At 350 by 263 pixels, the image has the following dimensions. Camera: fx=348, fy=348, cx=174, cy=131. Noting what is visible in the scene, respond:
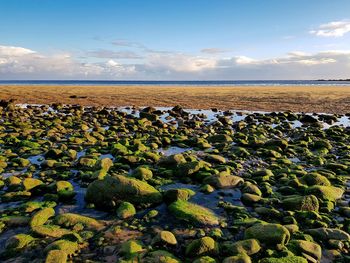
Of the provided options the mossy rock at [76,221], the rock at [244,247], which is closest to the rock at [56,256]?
the mossy rock at [76,221]

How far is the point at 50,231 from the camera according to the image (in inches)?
299

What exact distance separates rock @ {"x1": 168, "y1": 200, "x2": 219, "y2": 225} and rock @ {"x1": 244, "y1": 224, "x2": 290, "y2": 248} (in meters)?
1.09

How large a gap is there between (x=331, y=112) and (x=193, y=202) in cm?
2805

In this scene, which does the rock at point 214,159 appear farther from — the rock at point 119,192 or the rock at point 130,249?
the rock at point 130,249

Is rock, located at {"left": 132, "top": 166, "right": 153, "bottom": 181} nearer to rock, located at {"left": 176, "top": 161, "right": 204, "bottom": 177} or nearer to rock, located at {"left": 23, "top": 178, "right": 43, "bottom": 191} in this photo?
rock, located at {"left": 176, "top": 161, "right": 204, "bottom": 177}

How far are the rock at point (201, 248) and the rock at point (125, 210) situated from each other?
2190 mm

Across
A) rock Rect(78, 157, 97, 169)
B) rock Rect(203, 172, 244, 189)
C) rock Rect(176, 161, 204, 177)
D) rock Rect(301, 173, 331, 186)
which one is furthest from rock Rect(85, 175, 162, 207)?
rock Rect(301, 173, 331, 186)

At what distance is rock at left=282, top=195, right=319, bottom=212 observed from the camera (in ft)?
30.0

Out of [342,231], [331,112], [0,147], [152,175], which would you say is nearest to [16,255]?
[152,175]

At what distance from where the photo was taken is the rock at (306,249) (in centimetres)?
700

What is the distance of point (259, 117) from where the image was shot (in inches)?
1099

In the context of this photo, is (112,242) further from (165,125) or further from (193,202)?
(165,125)

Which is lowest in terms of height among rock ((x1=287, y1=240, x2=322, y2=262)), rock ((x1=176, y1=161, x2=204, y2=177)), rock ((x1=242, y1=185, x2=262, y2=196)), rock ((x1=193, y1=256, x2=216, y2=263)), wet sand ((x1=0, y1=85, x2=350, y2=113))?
rock ((x1=287, y1=240, x2=322, y2=262))

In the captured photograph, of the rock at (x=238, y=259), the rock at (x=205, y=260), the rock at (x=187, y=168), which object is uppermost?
the rock at (x=187, y=168)
